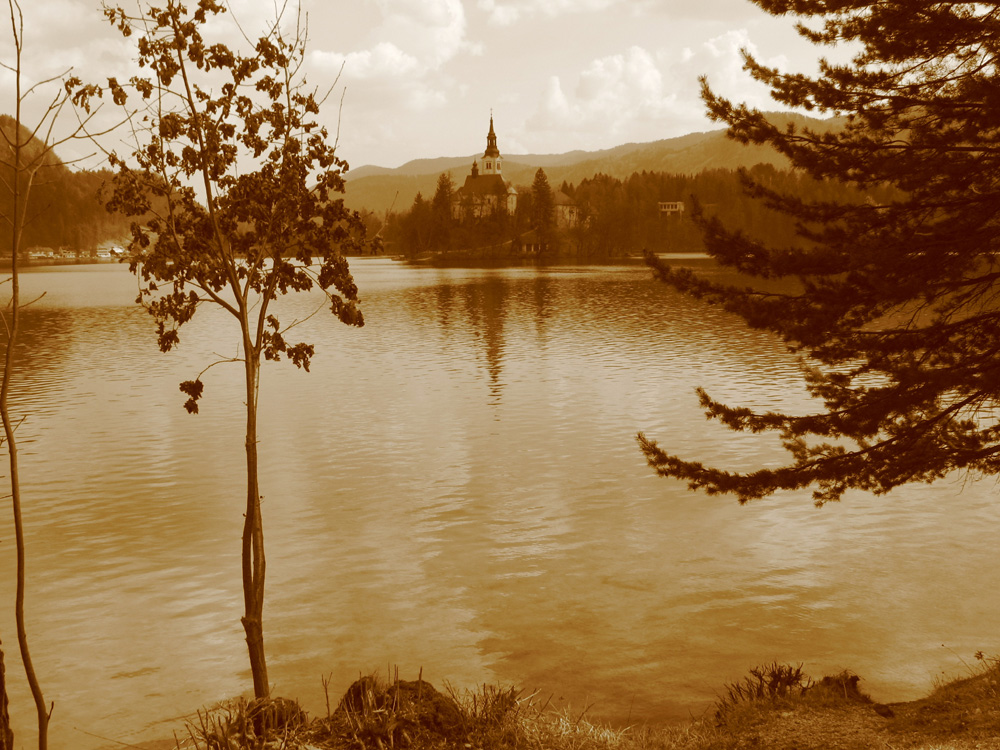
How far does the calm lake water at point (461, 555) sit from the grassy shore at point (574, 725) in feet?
7.16

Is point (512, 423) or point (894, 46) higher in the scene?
point (894, 46)

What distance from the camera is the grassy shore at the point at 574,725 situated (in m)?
8.01

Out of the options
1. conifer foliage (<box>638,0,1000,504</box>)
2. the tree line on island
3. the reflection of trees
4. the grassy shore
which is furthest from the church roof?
the grassy shore

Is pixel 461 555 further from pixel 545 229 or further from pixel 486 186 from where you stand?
pixel 486 186

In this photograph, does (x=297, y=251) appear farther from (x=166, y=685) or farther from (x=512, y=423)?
(x=512, y=423)

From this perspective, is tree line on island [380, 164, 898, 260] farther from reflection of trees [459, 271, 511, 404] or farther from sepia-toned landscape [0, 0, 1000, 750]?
sepia-toned landscape [0, 0, 1000, 750]

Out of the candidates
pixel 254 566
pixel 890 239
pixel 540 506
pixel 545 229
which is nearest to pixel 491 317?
pixel 540 506

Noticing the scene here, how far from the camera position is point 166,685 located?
13.4m

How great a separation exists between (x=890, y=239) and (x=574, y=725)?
6524 mm

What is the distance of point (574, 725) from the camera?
9242 millimetres

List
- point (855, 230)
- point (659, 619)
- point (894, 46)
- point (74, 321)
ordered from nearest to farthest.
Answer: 1. point (894, 46)
2. point (855, 230)
3. point (659, 619)
4. point (74, 321)

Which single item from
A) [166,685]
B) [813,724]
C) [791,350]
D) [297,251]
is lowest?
[166,685]

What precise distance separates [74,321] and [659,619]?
5387 centimetres

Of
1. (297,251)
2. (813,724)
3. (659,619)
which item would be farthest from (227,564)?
(813,724)
